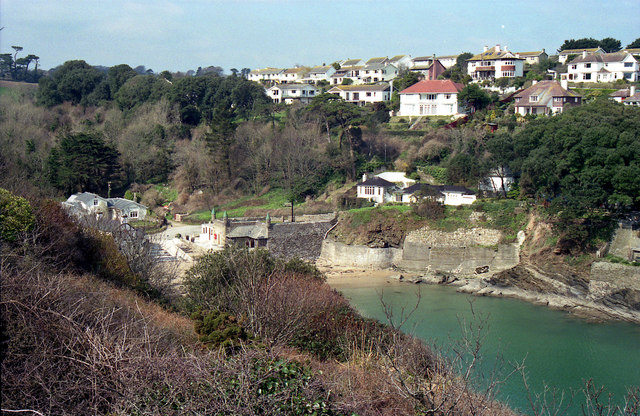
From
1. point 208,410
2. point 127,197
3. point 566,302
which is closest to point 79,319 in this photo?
point 208,410

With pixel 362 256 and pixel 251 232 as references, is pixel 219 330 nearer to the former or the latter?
pixel 362 256

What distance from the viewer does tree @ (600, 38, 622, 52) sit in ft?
145

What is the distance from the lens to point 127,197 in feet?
104

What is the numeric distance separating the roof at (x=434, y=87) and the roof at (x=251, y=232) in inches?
609

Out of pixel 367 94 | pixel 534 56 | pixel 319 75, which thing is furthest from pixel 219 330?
pixel 319 75

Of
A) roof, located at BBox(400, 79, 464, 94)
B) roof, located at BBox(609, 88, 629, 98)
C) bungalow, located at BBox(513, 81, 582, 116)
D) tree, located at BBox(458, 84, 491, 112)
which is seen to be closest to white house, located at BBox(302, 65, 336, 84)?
roof, located at BBox(400, 79, 464, 94)

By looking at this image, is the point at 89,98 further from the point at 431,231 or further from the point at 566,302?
the point at 566,302

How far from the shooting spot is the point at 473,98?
34156mm

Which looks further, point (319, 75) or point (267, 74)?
point (267, 74)

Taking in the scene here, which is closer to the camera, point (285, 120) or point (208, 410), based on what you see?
point (208, 410)

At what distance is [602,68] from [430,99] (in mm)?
11231

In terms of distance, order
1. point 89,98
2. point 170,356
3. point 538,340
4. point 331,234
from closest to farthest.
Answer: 1. point 170,356
2. point 538,340
3. point 331,234
4. point 89,98

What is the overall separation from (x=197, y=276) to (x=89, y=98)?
33.2 metres

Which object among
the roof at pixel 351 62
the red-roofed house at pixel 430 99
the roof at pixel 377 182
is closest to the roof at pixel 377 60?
the roof at pixel 351 62
